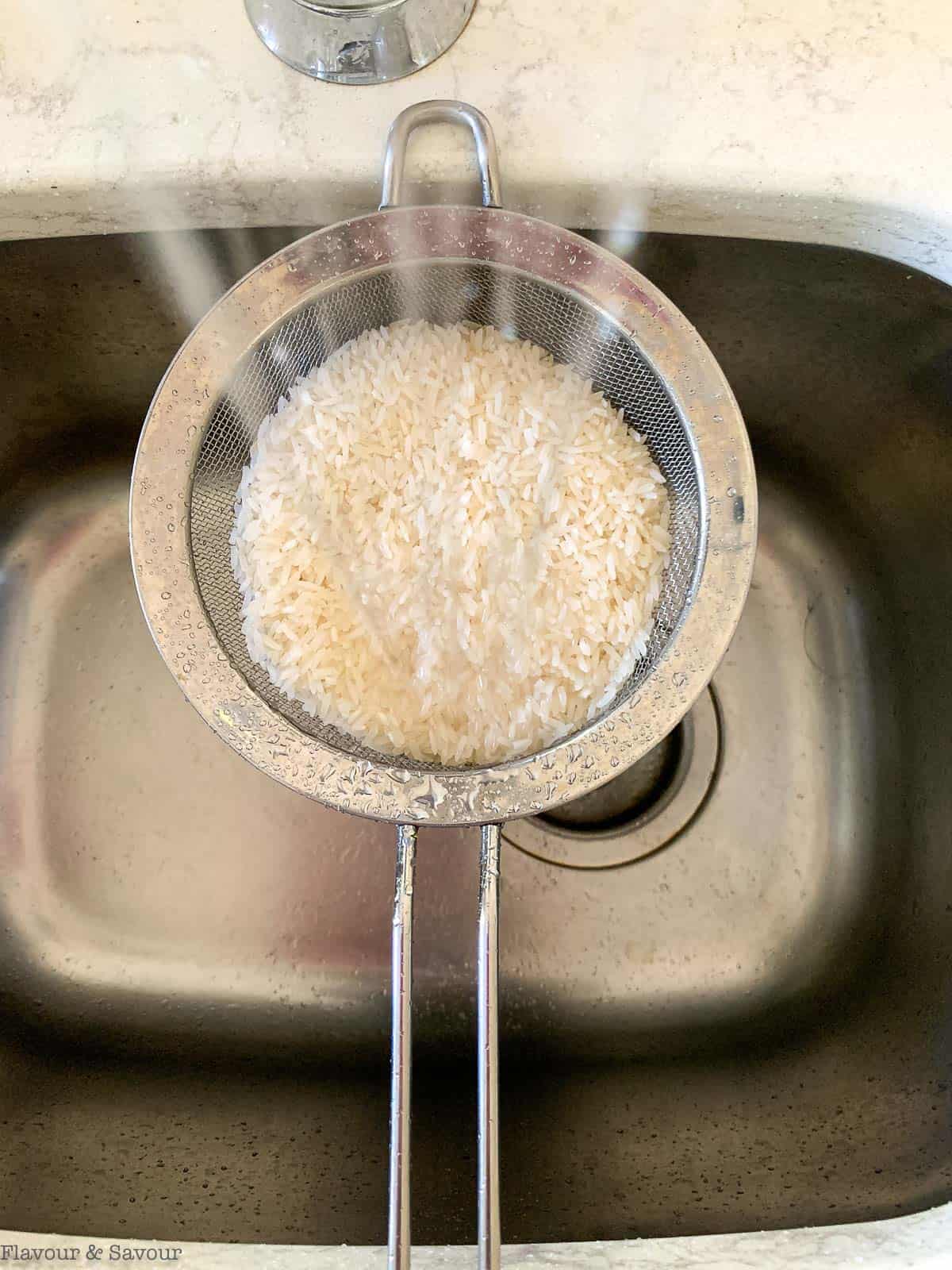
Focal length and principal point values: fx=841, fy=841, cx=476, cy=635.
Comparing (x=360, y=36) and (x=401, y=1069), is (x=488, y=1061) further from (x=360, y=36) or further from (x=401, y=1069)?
(x=360, y=36)

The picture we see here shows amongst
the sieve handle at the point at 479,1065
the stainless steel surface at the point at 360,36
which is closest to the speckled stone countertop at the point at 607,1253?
the sieve handle at the point at 479,1065

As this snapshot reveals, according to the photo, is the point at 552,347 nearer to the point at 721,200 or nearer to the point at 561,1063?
the point at 721,200

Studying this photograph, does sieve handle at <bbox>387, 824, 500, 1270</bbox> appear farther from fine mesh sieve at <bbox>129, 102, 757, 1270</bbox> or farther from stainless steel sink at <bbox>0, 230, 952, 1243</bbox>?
stainless steel sink at <bbox>0, 230, 952, 1243</bbox>

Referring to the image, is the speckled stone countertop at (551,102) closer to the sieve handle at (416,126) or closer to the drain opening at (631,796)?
the sieve handle at (416,126)

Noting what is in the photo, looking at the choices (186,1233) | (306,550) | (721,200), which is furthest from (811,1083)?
(721,200)

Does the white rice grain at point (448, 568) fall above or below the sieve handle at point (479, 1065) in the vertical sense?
above

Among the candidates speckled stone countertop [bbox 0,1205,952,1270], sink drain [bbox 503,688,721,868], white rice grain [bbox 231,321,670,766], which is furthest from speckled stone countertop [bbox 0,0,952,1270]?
speckled stone countertop [bbox 0,1205,952,1270]

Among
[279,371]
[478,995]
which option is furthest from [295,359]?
[478,995]
